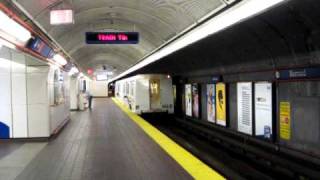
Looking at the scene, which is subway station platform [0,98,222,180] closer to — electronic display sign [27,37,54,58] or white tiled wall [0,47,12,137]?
white tiled wall [0,47,12,137]

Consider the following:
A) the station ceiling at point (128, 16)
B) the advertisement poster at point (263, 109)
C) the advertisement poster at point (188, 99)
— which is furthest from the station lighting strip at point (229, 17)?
the advertisement poster at point (188, 99)

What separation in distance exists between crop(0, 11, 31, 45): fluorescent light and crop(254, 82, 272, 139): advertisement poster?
20.0 ft

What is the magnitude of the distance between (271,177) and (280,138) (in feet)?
3.86

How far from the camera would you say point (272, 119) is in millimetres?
9625

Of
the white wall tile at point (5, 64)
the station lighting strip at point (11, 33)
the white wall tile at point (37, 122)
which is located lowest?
the white wall tile at point (37, 122)

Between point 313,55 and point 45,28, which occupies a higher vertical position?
point 45,28

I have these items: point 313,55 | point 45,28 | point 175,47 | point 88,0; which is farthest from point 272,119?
point 45,28

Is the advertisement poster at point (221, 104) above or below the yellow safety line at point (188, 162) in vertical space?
above

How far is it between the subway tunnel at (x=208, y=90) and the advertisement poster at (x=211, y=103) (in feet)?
0.15

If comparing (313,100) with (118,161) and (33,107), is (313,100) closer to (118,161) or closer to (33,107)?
(118,161)

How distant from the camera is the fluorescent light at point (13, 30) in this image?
5.49 m

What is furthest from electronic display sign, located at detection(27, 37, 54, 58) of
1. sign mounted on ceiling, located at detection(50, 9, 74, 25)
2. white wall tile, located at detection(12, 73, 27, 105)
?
white wall tile, located at detection(12, 73, 27, 105)

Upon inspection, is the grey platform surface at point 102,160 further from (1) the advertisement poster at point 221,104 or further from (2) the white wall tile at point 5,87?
(1) the advertisement poster at point 221,104

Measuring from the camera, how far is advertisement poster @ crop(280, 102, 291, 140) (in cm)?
893
